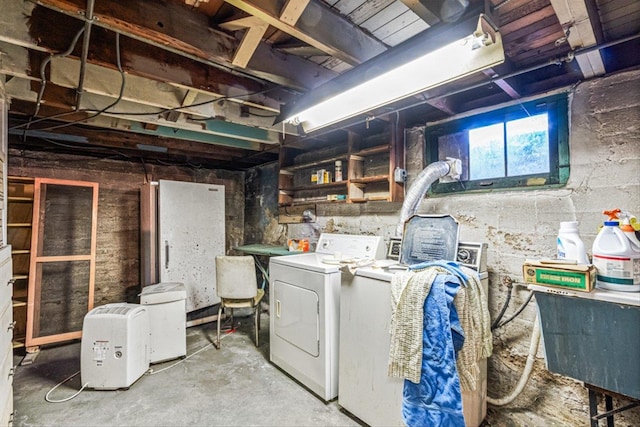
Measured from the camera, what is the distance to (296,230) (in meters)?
3.83

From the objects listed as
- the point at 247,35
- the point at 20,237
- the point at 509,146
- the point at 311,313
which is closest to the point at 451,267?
the point at 509,146

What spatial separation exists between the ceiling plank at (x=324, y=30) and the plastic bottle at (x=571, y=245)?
133 cm

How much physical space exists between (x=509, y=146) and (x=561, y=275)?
1.02 m

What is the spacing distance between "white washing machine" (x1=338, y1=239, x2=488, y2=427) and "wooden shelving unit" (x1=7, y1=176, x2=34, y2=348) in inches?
133

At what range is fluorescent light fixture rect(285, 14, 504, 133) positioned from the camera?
1.20 m

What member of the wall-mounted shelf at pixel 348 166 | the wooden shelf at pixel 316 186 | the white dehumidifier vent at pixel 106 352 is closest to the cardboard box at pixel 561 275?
the wall-mounted shelf at pixel 348 166

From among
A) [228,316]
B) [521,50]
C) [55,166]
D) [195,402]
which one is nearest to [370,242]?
[521,50]

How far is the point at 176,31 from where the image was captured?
4.58ft

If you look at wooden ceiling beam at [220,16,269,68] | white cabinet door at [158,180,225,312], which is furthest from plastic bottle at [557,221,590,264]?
white cabinet door at [158,180,225,312]

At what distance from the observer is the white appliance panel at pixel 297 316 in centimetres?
225

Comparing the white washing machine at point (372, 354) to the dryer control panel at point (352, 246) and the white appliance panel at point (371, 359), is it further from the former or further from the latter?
the dryer control panel at point (352, 246)

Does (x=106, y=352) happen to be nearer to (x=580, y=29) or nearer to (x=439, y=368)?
(x=439, y=368)

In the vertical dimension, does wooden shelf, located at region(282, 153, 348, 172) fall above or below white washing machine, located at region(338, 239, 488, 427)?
above

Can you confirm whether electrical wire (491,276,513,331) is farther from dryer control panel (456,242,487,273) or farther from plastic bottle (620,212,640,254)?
plastic bottle (620,212,640,254)
